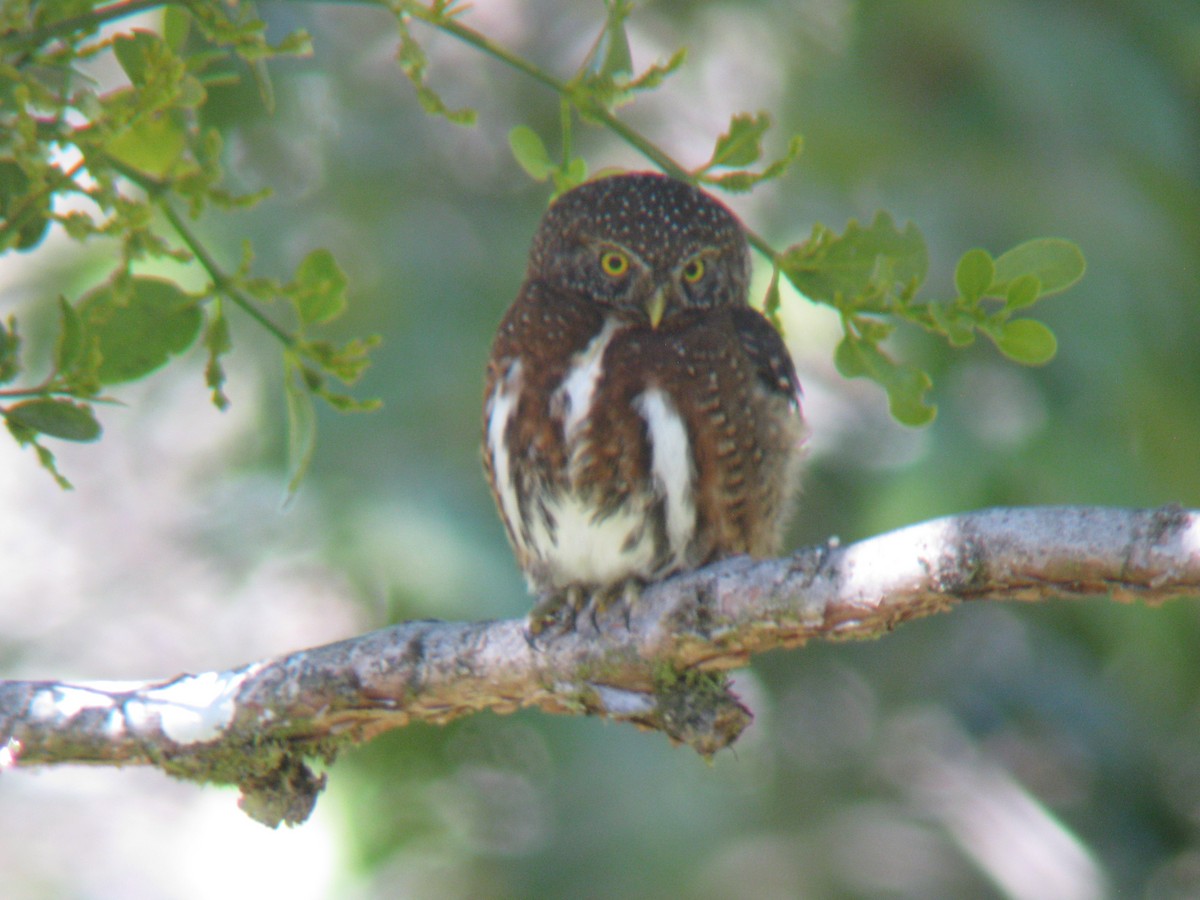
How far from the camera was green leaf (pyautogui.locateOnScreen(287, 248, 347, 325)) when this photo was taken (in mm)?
2121

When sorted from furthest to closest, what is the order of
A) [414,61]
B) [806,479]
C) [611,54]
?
[806,479] → [611,54] → [414,61]

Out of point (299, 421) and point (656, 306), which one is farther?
point (656, 306)

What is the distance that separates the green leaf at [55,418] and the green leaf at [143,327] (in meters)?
0.21

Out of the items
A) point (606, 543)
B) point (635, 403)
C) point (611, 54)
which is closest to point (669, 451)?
point (635, 403)

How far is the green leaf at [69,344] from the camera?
185 centimetres

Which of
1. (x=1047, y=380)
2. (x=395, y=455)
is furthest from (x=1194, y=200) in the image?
(x=395, y=455)

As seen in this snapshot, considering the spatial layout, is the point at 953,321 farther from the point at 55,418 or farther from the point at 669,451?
the point at 55,418

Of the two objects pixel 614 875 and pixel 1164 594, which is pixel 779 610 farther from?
pixel 614 875

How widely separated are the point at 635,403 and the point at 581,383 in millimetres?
141

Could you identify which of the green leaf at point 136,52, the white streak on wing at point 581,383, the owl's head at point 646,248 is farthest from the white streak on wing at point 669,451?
the green leaf at point 136,52

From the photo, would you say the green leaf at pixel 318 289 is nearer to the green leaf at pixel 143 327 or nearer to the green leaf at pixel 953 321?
the green leaf at pixel 143 327

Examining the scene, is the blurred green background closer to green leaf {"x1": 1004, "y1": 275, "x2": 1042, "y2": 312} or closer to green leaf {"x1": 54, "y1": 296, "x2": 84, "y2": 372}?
green leaf {"x1": 1004, "y1": 275, "x2": 1042, "y2": 312}

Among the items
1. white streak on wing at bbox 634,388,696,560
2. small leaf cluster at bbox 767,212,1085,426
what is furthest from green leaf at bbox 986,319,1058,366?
white streak on wing at bbox 634,388,696,560

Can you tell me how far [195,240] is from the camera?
2139 millimetres
